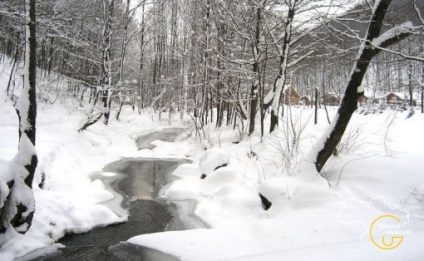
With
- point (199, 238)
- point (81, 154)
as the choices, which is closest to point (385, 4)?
point (199, 238)

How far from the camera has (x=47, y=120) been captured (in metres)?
12.2

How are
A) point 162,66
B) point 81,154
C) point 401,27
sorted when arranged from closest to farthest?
1. point 401,27
2. point 81,154
3. point 162,66

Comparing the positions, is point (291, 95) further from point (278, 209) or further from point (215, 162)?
point (278, 209)

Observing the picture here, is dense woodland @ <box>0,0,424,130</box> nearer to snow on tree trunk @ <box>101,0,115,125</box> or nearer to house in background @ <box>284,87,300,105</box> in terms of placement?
snow on tree trunk @ <box>101,0,115,125</box>

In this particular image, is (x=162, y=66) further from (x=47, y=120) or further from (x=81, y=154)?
(x=81, y=154)

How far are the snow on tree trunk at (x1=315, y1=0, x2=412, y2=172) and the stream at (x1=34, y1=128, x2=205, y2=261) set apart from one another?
2919 millimetres

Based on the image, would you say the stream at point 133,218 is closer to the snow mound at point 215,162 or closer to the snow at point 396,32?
the snow mound at point 215,162

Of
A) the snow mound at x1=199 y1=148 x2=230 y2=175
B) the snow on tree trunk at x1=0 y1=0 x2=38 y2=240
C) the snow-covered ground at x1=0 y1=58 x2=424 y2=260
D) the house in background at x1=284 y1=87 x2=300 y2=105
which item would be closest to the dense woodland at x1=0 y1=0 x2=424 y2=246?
the snow on tree trunk at x1=0 y1=0 x2=38 y2=240

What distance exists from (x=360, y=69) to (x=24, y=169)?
5.79 meters

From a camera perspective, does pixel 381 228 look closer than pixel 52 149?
Yes

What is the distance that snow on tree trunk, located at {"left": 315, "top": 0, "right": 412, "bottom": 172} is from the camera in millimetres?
4566

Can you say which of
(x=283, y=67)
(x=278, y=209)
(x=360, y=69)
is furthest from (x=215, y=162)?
(x=360, y=69)

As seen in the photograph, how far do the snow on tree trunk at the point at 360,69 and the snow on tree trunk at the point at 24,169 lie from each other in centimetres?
499

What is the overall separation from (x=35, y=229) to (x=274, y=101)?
327 inches
